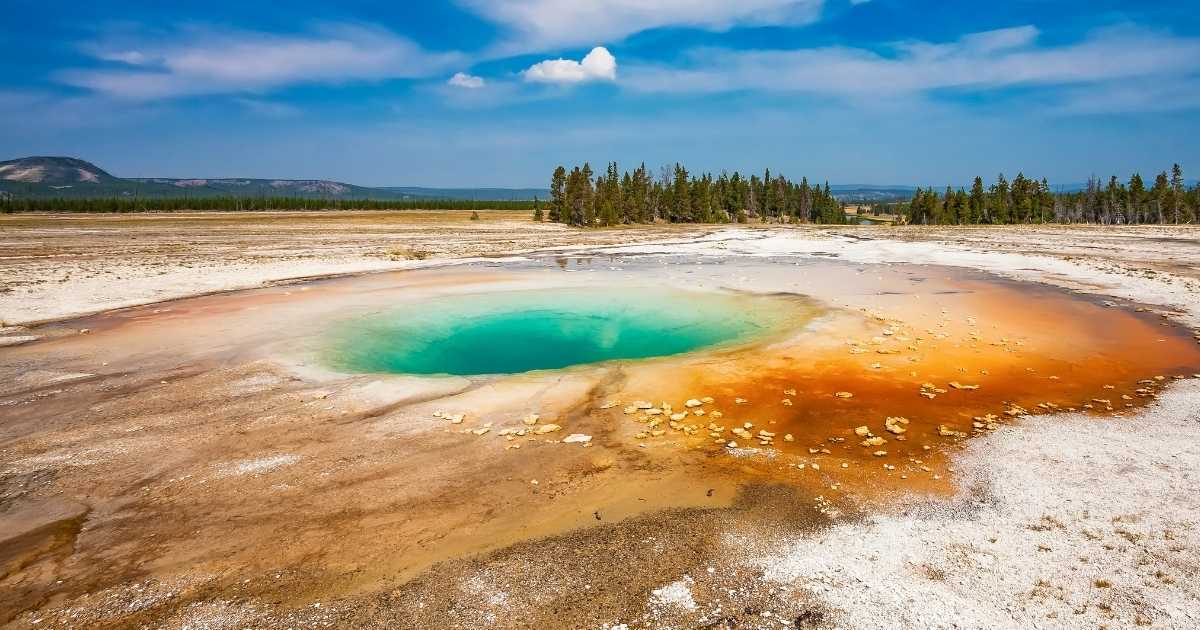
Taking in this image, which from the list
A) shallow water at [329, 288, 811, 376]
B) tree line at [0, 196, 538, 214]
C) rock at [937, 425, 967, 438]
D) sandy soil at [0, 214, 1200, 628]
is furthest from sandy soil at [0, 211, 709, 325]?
tree line at [0, 196, 538, 214]

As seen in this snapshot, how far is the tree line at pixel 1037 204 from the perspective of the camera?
332ft

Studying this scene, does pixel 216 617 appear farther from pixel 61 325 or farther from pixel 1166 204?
pixel 1166 204

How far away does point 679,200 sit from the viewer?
345 feet

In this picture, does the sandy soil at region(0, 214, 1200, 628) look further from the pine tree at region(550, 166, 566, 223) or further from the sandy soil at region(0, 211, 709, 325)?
the pine tree at region(550, 166, 566, 223)

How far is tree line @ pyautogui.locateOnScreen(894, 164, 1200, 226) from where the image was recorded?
101 metres

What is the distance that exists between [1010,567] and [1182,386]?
8.20 metres

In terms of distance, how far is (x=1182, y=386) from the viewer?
10148 mm

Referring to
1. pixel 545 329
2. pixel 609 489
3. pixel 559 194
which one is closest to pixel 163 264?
pixel 545 329

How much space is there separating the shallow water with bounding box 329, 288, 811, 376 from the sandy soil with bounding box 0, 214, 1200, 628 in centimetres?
166

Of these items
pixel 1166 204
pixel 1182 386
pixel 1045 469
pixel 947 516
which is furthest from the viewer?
pixel 1166 204

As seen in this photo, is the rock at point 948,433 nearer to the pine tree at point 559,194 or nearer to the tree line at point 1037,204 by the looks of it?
the pine tree at point 559,194

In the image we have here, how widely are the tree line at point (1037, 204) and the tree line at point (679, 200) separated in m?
19.7

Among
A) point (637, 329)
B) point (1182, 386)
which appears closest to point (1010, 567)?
point (1182, 386)

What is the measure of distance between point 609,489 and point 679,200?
4015 inches
